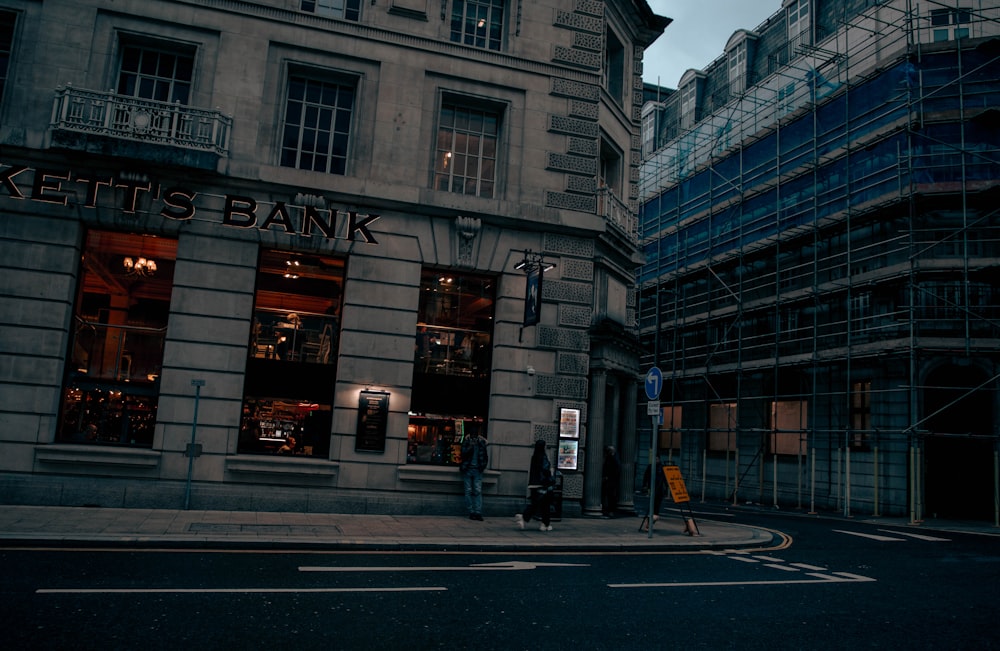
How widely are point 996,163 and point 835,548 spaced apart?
15.4 metres

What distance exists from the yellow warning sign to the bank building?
2.27m

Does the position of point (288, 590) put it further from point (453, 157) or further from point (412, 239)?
point (453, 157)

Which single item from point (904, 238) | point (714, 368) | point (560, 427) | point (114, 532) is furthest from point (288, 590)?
point (714, 368)

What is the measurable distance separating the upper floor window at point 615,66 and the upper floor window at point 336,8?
7.67 m

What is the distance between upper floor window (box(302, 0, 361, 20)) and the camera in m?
17.0

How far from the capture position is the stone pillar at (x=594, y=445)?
18.3 meters

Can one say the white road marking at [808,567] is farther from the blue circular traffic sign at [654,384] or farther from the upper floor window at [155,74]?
the upper floor window at [155,74]

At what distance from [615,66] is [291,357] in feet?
42.3

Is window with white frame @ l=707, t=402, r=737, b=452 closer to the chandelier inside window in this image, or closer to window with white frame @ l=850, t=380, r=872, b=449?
window with white frame @ l=850, t=380, r=872, b=449

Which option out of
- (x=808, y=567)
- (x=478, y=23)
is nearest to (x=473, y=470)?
(x=808, y=567)

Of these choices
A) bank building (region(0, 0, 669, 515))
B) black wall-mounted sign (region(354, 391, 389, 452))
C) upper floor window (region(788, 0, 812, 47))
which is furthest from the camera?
upper floor window (region(788, 0, 812, 47))

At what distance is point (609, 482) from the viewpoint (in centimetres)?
1877

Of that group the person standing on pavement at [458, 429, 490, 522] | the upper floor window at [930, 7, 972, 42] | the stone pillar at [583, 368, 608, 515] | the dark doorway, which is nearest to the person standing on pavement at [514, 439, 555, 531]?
the person standing on pavement at [458, 429, 490, 522]

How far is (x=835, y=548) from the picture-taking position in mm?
14273
